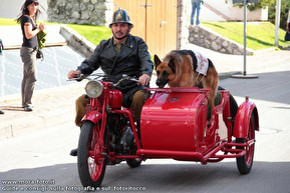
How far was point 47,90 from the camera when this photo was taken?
45.6 feet

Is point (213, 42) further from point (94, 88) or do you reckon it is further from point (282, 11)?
point (94, 88)

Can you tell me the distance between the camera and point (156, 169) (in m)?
7.73

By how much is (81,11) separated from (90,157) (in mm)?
14675

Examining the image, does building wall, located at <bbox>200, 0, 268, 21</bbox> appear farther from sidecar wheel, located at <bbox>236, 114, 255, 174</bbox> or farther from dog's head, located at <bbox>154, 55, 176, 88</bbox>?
dog's head, located at <bbox>154, 55, 176, 88</bbox>

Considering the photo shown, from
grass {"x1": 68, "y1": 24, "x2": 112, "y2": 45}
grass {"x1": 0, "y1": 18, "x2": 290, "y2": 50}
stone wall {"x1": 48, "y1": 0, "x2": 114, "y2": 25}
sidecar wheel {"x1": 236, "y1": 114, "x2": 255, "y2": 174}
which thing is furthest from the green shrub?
sidecar wheel {"x1": 236, "y1": 114, "x2": 255, "y2": 174}

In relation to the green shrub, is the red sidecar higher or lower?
higher

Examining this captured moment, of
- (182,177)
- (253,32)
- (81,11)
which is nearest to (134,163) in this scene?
(182,177)

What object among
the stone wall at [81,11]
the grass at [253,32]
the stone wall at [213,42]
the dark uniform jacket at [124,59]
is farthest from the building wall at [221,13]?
the dark uniform jacket at [124,59]

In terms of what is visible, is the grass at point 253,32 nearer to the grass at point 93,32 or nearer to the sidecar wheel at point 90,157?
the grass at point 93,32

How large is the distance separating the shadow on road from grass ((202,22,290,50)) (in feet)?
74.1

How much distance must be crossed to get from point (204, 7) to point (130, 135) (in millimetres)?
32591

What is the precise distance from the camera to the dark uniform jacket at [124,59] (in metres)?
7.31

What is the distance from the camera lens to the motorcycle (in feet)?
21.2

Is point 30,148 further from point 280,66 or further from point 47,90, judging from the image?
point 280,66
